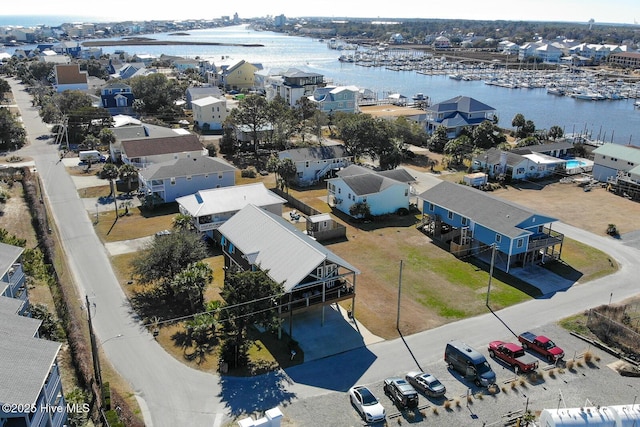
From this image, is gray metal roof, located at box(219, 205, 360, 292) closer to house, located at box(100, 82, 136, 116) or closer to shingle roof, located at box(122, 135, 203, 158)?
shingle roof, located at box(122, 135, 203, 158)

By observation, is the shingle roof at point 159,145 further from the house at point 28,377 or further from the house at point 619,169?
the house at point 619,169

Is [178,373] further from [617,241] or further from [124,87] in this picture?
[124,87]

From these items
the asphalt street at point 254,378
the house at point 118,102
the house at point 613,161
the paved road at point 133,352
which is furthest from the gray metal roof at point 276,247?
the house at point 118,102

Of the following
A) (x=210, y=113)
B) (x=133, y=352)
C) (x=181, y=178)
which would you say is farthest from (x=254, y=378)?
(x=210, y=113)

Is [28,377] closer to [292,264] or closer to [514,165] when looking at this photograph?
[292,264]

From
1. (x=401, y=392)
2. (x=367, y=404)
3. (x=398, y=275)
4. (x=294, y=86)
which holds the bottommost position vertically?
(x=398, y=275)

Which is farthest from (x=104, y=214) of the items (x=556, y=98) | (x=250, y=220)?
(x=556, y=98)

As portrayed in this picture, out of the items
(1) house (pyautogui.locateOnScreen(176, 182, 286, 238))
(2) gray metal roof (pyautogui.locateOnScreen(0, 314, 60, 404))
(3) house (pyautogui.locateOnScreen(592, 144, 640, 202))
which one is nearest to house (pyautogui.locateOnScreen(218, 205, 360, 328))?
(1) house (pyautogui.locateOnScreen(176, 182, 286, 238))
